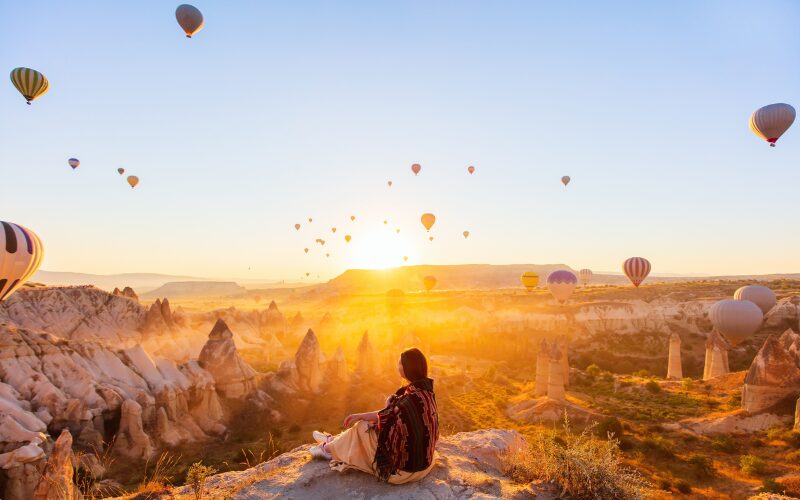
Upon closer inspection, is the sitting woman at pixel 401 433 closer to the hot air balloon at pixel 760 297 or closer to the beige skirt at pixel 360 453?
the beige skirt at pixel 360 453

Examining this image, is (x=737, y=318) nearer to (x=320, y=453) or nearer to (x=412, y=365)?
(x=412, y=365)

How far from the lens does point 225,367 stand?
26.0 meters

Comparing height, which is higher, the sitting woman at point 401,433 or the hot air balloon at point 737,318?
the sitting woman at point 401,433

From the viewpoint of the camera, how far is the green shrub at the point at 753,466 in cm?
1703

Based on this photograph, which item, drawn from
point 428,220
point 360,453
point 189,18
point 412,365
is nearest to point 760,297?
point 428,220

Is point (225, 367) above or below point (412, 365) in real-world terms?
below

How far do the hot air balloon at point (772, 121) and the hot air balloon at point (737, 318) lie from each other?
477 inches

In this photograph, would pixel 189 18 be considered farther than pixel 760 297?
No

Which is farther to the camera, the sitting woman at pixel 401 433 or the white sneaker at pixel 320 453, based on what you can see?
the white sneaker at pixel 320 453

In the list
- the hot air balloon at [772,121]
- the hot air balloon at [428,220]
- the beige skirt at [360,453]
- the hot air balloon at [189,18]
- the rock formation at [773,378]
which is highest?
the hot air balloon at [189,18]

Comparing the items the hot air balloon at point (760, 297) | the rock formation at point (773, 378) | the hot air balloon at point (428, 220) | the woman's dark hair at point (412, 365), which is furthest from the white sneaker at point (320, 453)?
the hot air balloon at point (760, 297)

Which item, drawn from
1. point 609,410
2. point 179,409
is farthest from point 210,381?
point 609,410

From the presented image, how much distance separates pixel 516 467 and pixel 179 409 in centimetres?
1987

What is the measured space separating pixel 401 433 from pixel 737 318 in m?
37.4
